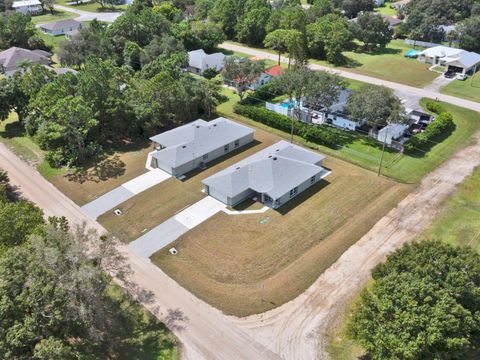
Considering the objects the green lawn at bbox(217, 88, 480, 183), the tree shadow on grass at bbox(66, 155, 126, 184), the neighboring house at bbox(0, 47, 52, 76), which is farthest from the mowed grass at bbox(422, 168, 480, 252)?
the neighboring house at bbox(0, 47, 52, 76)

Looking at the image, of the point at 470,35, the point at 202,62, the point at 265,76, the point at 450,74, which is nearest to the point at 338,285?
the point at 265,76

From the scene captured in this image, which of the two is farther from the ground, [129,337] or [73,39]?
[73,39]

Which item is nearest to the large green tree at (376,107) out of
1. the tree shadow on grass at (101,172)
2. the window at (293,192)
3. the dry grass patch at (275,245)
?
the dry grass patch at (275,245)

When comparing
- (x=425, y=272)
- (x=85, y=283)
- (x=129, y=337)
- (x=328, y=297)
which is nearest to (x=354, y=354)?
(x=328, y=297)

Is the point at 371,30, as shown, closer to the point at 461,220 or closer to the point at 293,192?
the point at 293,192

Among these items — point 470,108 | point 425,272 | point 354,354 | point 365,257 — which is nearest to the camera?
point 425,272

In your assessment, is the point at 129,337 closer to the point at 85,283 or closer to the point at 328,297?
the point at 85,283
